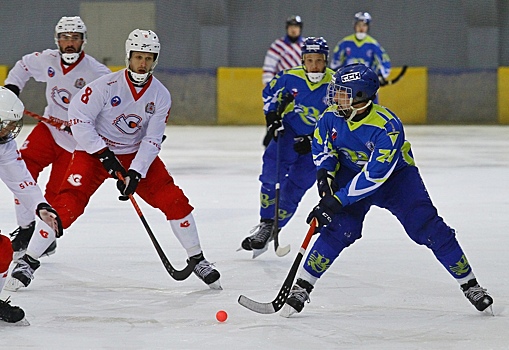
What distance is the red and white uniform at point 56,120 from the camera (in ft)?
15.8

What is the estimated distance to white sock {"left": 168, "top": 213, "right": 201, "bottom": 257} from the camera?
4.15 metres

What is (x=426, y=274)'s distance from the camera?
14.3 ft

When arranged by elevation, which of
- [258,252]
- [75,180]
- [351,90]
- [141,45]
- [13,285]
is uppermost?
[141,45]

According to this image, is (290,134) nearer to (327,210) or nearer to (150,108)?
(150,108)

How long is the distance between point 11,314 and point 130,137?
1098 millimetres

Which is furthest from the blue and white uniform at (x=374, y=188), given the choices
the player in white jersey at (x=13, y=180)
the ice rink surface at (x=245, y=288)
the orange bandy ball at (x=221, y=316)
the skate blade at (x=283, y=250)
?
the skate blade at (x=283, y=250)

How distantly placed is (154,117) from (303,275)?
0.98 meters

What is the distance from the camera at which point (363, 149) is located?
12.0 feet

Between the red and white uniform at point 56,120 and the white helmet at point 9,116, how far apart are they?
127cm

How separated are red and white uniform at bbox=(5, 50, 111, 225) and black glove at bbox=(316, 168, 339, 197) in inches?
63.1

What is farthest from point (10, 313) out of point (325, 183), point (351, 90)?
point (351, 90)

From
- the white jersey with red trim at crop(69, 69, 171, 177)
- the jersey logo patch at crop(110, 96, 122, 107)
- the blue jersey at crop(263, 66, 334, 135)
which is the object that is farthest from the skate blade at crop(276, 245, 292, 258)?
the jersey logo patch at crop(110, 96, 122, 107)

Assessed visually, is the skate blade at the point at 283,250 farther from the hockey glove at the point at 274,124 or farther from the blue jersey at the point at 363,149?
the blue jersey at the point at 363,149

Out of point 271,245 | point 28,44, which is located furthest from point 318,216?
point 28,44
